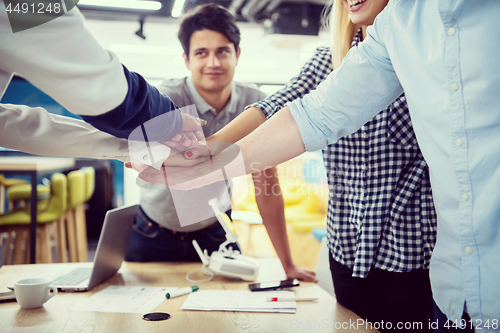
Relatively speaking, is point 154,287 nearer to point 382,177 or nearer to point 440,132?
point 382,177

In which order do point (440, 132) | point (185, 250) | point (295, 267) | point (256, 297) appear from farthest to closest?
1. point (185, 250)
2. point (295, 267)
3. point (256, 297)
4. point (440, 132)

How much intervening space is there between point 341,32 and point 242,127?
0.41m

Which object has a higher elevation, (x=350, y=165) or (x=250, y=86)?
(x=250, y=86)

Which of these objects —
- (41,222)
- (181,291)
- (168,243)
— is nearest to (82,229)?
(41,222)

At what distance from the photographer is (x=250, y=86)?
1.34m

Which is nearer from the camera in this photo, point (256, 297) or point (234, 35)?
point (256, 297)

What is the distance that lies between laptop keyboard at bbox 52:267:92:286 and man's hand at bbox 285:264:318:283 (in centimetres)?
60

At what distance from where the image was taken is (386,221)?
96 cm

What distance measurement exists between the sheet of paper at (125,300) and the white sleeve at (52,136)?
35 cm

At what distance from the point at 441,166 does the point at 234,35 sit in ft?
2.82

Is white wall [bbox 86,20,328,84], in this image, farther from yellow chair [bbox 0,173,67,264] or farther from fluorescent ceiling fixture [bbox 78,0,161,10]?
yellow chair [bbox 0,173,67,264]

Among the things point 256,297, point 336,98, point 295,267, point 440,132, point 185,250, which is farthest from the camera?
point 185,250

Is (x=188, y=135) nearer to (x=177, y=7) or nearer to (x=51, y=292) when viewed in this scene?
(x=51, y=292)

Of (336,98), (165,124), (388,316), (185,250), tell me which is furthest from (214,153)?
(388,316)
